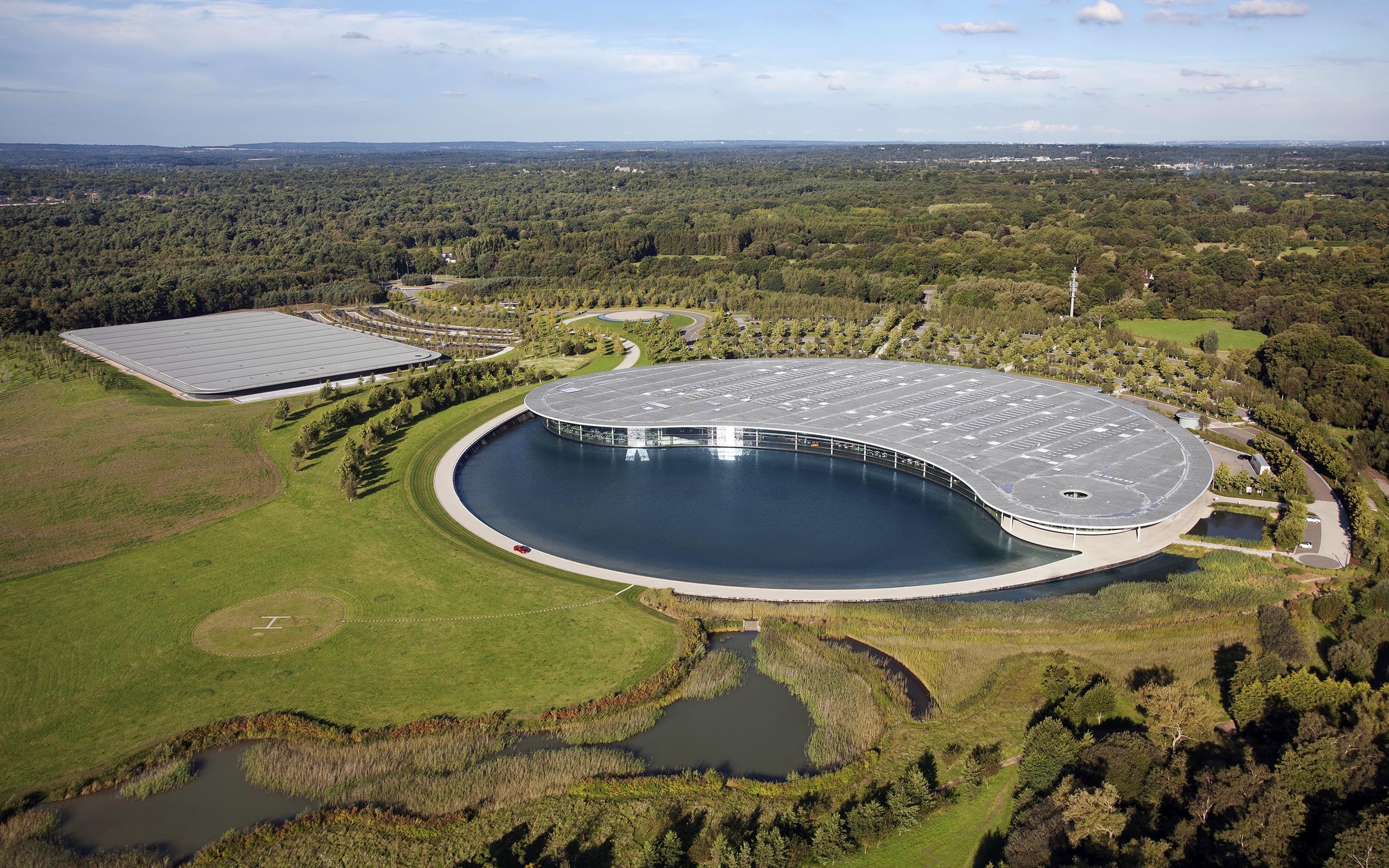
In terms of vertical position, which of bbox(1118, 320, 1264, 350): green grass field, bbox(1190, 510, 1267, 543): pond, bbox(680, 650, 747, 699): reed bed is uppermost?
bbox(1118, 320, 1264, 350): green grass field

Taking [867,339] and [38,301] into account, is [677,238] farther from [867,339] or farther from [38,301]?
[38,301]

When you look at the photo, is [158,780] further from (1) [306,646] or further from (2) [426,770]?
(2) [426,770]

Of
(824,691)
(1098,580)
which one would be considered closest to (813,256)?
(1098,580)

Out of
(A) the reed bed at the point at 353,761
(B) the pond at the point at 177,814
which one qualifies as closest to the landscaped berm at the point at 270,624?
(A) the reed bed at the point at 353,761

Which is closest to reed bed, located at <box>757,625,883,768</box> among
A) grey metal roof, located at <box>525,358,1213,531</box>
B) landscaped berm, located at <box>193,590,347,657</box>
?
grey metal roof, located at <box>525,358,1213,531</box>

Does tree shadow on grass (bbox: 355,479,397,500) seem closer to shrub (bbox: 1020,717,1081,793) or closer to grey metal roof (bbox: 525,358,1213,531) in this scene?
grey metal roof (bbox: 525,358,1213,531)

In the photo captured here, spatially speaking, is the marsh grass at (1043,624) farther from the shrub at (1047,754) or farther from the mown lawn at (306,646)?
the mown lawn at (306,646)
